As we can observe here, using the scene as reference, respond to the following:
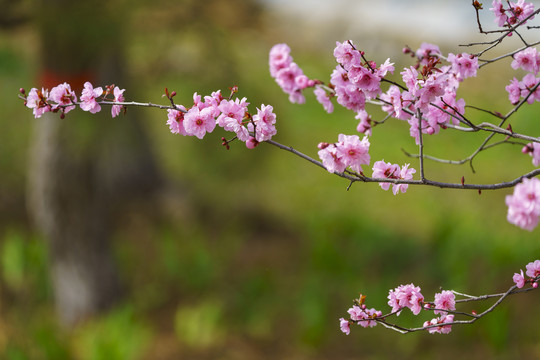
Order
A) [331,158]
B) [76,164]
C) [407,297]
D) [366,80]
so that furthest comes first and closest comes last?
1. [76,164]
2. [407,297]
3. [366,80]
4. [331,158]

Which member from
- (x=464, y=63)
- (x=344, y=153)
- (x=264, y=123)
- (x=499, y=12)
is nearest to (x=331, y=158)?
(x=344, y=153)

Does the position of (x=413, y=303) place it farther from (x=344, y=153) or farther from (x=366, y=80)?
(x=366, y=80)

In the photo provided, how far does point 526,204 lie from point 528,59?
2.74 ft

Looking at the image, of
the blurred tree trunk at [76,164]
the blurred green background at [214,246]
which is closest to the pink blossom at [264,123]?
the blurred green background at [214,246]

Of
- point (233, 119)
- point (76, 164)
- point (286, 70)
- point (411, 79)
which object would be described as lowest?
point (233, 119)

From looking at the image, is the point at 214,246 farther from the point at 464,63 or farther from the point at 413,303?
the point at 464,63

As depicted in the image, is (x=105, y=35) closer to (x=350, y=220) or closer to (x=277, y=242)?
(x=350, y=220)

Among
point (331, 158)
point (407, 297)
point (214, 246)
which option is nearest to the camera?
point (331, 158)

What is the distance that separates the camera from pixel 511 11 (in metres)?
1.68

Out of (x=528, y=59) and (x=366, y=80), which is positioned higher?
(x=528, y=59)

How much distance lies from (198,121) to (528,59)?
0.99 m

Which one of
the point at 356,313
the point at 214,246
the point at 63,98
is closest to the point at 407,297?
the point at 356,313

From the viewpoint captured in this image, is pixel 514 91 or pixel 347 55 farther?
pixel 514 91

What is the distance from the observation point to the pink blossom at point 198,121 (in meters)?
1.51
